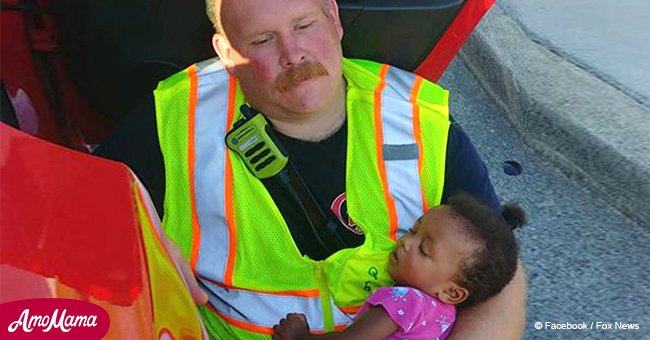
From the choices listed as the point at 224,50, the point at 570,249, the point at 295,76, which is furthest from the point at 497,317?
the point at 570,249

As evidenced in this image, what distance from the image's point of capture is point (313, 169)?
7.02 ft

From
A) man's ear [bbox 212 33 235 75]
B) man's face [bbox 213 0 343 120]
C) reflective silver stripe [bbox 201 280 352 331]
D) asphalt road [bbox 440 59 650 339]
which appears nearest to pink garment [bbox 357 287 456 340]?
reflective silver stripe [bbox 201 280 352 331]

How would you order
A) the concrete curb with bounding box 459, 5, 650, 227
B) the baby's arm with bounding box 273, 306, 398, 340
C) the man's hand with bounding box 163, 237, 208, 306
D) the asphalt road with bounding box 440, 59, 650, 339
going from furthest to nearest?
the concrete curb with bounding box 459, 5, 650, 227
the asphalt road with bounding box 440, 59, 650, 339
the baby's arm with bounding box 273, 306, 398, 340
the man's hand with bounding box 163, 237, 208, 306

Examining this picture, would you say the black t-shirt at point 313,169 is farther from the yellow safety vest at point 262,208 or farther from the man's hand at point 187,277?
the man's hand at point 187,277

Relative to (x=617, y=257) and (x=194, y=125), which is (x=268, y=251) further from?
(x=617, y=257)

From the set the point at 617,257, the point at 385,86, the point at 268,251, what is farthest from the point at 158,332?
the point at 617,257

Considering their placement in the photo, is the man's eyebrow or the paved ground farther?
the paved ground

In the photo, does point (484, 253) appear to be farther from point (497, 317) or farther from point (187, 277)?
point (187, 277)

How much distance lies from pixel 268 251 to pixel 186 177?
25cm

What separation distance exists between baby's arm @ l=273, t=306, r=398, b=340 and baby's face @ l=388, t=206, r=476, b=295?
0.40 ft

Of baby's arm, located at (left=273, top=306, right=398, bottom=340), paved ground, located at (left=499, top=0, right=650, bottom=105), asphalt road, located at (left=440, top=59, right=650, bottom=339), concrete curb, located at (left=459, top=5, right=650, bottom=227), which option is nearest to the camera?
baby's arm, located at (left=273, top=306, right=398, bottom=340)

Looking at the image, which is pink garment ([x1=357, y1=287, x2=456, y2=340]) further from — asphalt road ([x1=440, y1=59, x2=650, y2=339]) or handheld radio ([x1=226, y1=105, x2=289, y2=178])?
asphalt road ([x1=440, y1=59, x2=650, y2=339])

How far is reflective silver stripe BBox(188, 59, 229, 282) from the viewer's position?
6.75ft

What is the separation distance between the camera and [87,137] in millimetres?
2467
